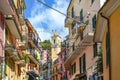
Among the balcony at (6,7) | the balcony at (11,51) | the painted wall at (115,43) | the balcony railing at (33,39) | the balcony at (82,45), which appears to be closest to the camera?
the painted wall at (115,43)

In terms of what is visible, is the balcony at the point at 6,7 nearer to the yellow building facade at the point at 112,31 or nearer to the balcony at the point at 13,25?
the balcony at the point at 13,25

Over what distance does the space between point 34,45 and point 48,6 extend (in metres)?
50.1

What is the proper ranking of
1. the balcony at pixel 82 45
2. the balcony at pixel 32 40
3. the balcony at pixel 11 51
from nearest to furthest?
the balcony at pixel 11 51, the balcony at pixel 82 45, the balcony at pixel 32 40

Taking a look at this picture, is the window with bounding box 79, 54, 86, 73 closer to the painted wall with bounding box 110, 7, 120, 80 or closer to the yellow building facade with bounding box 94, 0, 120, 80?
the yellow building facade with bounding box 94, 0, 120, 80

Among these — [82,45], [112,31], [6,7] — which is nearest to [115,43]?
[112,31]

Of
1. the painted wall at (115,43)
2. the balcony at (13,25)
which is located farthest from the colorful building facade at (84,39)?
the painted wall at (115,43)

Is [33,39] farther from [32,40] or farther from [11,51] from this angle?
[11,51]

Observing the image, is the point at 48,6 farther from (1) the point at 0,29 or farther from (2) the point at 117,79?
(1) the point at 0,29

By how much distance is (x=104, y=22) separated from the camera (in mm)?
21781

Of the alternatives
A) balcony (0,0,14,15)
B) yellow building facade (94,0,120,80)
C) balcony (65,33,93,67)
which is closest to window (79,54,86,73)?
balcony (65,33,93,67)

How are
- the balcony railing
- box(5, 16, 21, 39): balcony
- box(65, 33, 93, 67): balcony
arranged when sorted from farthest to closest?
the balcony railing
box(65, 33, 93, 67): balcony
box(5, 16, 21, 39): balcony

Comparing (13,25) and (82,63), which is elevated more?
(13,25)

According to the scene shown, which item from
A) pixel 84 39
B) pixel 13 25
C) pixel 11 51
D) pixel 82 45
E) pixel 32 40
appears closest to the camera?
pixel 11 51

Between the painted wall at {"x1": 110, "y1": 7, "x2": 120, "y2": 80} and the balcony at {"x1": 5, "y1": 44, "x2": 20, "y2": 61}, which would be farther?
the balcony at {"x1": 5, "y1": 44, "x2": 20, "y2": 61}
